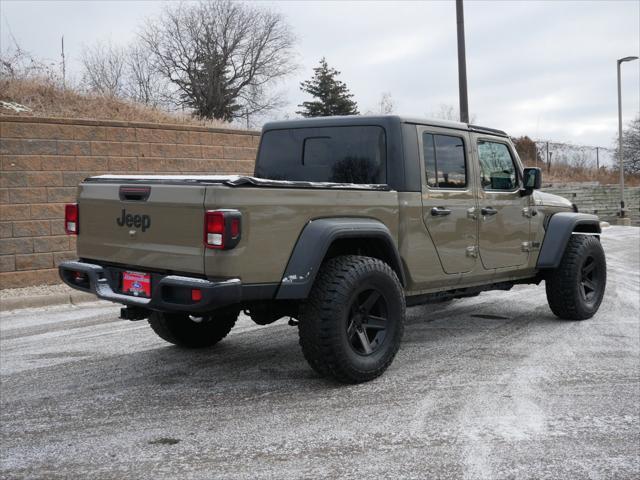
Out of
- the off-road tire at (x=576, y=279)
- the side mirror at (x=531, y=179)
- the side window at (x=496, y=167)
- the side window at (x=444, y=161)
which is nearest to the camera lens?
the side window at (x=444, y=161)

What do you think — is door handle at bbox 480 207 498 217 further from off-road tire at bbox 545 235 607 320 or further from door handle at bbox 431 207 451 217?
off-road tire at bbox 545 235 607 320

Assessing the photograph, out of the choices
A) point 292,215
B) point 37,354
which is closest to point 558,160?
point 292,215

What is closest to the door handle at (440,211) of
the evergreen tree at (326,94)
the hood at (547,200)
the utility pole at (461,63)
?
the hood at (547,200)

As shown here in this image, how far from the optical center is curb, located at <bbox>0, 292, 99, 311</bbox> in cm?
845

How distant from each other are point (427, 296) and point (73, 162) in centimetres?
647

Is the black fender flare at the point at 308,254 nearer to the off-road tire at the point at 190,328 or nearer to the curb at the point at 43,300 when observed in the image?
the off-road tire at the point at 190,328

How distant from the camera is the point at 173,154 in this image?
10992 mm

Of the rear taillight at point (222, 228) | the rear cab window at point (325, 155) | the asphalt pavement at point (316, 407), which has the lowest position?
the asphalt pavement at point (316, 407)

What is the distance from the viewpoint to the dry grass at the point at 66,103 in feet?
37.8

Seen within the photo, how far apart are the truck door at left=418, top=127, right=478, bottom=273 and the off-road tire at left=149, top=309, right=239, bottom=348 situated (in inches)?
71.5

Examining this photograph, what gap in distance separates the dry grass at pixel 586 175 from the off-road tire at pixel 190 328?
3172 mm

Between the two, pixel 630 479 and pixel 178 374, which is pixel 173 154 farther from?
pixel 630 479

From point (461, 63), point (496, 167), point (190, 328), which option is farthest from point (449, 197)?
point (461, 63)

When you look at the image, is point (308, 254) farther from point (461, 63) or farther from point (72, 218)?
point (461, 63)
